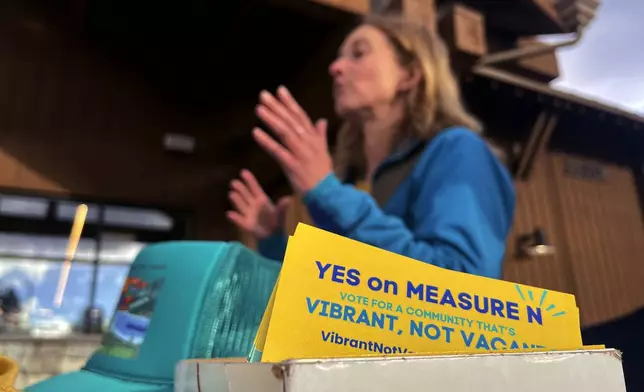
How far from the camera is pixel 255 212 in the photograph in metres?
1.19

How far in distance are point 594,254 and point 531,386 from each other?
10.3ft

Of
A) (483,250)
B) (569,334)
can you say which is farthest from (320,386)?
(483,250)

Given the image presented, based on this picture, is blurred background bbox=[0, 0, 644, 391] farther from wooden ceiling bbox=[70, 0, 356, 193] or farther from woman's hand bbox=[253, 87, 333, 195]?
woman's hand bbox=[253, 87, 333, 195]

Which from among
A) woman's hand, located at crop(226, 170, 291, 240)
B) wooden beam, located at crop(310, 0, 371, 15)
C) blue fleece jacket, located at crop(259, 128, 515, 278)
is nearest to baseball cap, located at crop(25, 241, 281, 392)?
blue fleece jacket, located at crop(259, 128, 515, 278)

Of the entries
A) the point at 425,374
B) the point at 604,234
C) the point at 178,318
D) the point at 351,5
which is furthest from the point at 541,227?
the point at 425,374

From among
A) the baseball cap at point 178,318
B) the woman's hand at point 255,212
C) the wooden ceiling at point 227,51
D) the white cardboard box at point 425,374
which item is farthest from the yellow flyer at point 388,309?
the wooden ceiling at point 227,51

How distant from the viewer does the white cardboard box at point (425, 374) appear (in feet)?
0.97

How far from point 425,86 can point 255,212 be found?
1.56 feet

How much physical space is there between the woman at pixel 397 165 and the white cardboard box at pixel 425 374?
32 cm

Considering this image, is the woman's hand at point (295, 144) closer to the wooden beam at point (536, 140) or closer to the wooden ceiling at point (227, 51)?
the wooden ceiling at point (227, 51)

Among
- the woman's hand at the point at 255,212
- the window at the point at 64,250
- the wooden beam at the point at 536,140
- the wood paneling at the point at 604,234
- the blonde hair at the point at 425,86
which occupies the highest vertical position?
the blonde hair at the point at 425,86

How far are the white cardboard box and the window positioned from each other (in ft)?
9.05

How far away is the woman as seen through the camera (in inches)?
29.7

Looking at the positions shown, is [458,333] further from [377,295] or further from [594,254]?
[594,254]
